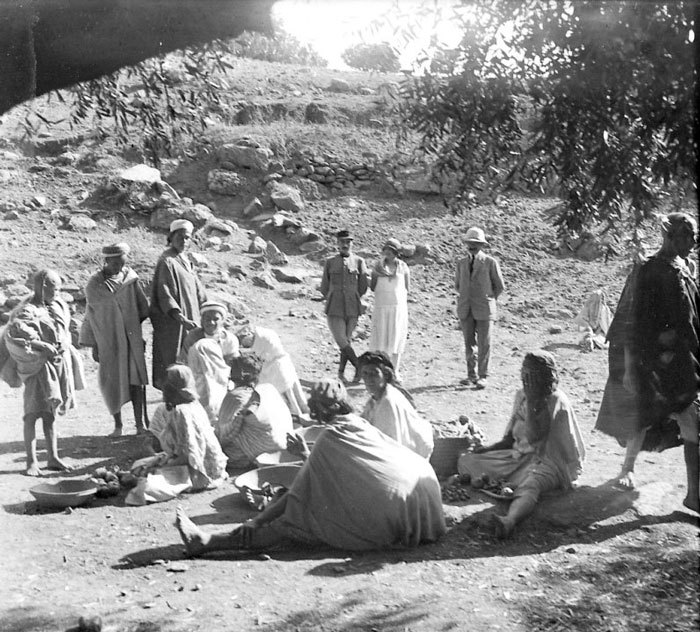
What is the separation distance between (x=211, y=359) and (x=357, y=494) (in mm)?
2531

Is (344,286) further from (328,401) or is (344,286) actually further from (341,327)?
(328,401)

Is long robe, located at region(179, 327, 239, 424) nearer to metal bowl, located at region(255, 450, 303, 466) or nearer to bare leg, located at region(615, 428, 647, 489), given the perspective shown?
metal bowl, located at region(255, 450, 303, 466)

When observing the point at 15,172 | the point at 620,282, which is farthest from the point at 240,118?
the point at 620,282

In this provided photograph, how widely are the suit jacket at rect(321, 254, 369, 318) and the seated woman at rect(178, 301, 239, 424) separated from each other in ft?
8.54

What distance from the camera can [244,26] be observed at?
357 centimetres

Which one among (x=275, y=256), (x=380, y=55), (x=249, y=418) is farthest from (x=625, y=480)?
(x=275, y=256)

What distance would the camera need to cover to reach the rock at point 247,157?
1742 centimetres

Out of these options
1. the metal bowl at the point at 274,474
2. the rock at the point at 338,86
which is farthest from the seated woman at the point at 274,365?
the rock at the point at 338,86

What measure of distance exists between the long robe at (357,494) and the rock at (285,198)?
40.1 ft

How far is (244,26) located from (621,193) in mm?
2028

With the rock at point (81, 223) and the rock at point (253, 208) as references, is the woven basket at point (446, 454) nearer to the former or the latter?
the rock at point (81, 223)

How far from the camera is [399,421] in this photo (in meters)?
5.39

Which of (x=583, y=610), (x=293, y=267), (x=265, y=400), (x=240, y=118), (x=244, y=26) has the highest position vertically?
(x=240, y=118)

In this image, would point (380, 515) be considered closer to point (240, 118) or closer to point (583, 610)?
point (583, 610)
